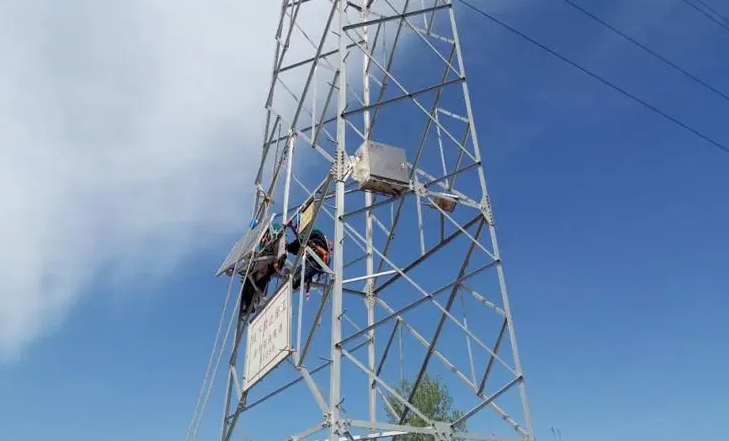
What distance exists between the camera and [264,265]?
50.3 ft

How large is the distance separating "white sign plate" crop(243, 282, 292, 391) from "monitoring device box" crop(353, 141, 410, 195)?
2691mm

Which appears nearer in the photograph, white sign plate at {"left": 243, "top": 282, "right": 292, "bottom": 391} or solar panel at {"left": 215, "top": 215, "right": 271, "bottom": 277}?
white sign plate at {"left": 243, "top": 282, "right": 292, "bottom": 391}

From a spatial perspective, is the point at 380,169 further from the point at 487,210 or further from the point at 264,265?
the point at 264,265

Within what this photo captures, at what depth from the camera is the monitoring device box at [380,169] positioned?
41.5 ft

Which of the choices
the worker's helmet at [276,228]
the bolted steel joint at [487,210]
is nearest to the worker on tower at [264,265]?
the worker's helmet at [276,228]

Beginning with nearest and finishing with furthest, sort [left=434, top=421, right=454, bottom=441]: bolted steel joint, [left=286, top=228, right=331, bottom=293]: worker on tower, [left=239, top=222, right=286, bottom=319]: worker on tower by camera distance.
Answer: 1. [left=434, top=421, right=454, bottom=441]: bolted steel joint
2. [left=286, top=228, right=331, bottom=293]: worker on tower
3. [left=239, top=222, right=286, bottom=319]: worker on tower

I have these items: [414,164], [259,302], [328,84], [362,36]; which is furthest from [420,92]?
[259,302]

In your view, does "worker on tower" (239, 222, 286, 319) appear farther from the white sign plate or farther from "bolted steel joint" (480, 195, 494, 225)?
"bolted steel joint" (480, 195, 494, 225)

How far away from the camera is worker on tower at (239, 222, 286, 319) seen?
14.7m

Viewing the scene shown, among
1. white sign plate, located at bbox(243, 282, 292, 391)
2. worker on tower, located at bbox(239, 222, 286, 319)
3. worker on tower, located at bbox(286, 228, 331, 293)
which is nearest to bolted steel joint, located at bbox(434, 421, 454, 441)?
white sign plate, located at bbox(243, 282, 292, 391)

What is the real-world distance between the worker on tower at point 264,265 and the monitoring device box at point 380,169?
9.41ft

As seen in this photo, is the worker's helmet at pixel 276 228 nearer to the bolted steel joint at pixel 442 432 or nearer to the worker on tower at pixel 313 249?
the worker on tower at pixel 313 249

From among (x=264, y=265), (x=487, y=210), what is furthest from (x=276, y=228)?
(x=487, y=210)

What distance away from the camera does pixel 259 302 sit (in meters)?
15.4
